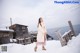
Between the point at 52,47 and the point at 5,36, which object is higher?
the point at 5,36

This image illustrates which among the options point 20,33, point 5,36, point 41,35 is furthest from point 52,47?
point 5,36

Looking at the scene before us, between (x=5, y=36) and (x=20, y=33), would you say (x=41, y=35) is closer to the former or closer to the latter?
(x=20, y=33)

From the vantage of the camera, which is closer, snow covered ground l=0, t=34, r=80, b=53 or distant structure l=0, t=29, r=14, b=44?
snow covered ground l=0, t=34, r=80, b=53

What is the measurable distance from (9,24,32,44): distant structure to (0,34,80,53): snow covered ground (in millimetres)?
83

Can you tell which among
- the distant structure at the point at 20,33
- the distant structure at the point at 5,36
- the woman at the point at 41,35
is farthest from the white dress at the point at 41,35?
the distant structure at the point at 5,36

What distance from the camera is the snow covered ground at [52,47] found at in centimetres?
Result: 319

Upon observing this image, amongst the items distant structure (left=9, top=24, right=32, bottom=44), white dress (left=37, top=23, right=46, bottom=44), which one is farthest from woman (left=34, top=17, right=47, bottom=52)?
distant structure (left=9, top=24, right=32, bottom=44)

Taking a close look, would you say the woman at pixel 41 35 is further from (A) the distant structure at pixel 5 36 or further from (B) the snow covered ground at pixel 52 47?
(A) the distant structure at pixel 5 36

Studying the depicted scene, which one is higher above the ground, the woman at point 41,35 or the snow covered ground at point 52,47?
the woman at point 41,35

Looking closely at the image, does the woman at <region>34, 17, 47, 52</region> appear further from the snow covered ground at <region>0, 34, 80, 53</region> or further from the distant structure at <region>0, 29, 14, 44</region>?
the distant structure at <region>0, 29, 14, 44</region>

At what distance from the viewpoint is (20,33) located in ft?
10.9

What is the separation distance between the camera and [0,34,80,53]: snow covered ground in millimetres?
3186

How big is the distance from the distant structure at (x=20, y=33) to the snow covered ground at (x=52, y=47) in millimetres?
83

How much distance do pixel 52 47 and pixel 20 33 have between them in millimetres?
487
